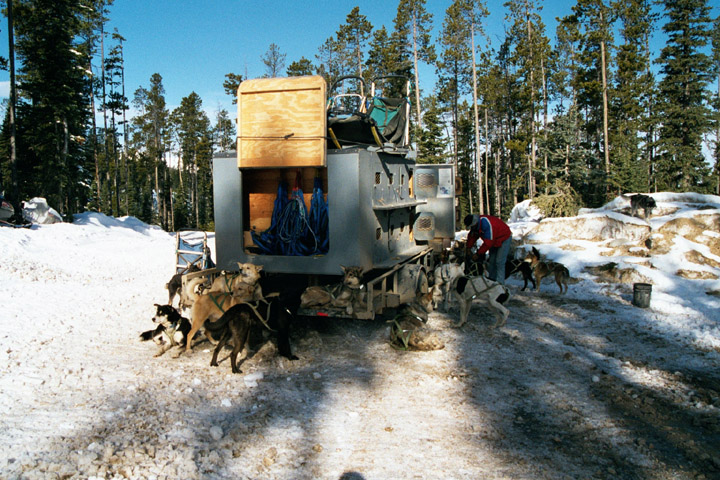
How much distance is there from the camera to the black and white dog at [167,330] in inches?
241

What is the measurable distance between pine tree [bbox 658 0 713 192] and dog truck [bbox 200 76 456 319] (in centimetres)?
2482

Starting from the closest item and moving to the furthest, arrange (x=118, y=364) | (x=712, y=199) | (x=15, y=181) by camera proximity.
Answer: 1. (x=118, y=364)
2. (x=712, y=199)
3. (x=15, y=181)

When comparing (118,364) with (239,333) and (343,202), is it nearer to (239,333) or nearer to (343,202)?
(239,333)

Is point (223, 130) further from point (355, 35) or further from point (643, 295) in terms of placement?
point (643, 295)

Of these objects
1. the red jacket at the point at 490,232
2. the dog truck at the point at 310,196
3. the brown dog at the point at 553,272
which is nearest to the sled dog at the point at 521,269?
→ the brown dog at the point at 553,272

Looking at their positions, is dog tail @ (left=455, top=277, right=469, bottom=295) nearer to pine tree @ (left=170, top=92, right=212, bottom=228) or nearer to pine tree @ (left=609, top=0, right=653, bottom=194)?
pine tree @ (left=609, top=0, right=653, bottom=194)

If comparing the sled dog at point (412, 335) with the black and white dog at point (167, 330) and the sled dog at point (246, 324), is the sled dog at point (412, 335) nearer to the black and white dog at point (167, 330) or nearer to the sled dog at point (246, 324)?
the sled dog at point (246, 324)

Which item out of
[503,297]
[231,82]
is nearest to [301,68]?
[231,82]

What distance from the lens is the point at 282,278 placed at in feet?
25.6

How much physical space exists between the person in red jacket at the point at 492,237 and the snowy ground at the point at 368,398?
102 cm

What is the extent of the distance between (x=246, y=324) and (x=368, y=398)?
1.80 metres

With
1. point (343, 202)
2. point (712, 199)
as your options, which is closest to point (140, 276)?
point (343, 202)

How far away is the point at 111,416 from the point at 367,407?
2.42 m

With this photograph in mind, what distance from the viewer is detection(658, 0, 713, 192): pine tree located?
87.6 ft
